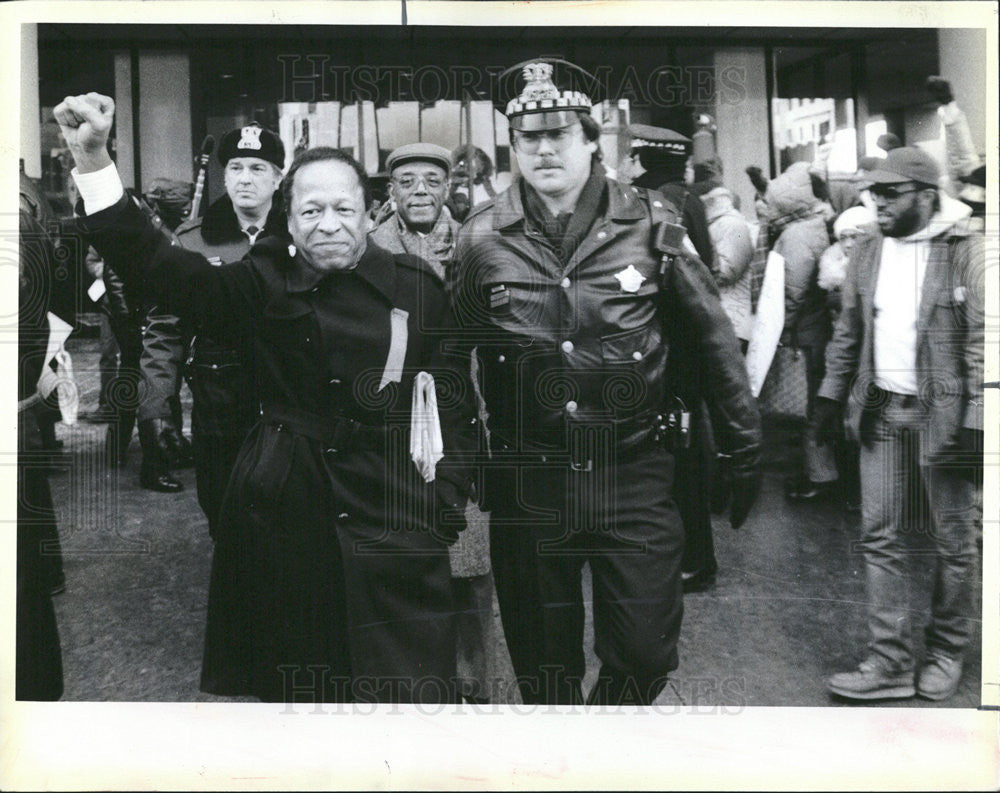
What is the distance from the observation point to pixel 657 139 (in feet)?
14.5

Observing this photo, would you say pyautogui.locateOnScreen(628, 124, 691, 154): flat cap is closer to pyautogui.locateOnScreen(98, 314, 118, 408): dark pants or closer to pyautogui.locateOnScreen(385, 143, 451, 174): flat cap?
pyautogui.locateOnScreen(385, 143, 451, 174): flat cap

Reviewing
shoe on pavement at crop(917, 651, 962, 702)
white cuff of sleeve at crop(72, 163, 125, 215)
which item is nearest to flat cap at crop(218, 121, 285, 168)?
white cuff of sleeve at crop(72, 163, 125, 215)

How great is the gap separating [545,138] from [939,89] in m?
1.55

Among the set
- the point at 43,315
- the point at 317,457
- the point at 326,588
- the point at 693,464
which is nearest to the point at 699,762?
the point at 693,464

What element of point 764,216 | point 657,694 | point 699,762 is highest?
point 764,216

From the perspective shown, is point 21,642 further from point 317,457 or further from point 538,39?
point 538,39

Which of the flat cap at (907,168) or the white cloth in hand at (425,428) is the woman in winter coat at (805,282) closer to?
the flat cap at (907,168)

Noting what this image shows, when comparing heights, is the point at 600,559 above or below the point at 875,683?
above

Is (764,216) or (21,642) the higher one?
(764,216)

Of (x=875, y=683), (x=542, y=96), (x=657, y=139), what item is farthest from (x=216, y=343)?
(x=875, y=683)

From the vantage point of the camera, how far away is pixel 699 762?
14.9 feet

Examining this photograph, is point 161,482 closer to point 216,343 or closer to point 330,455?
point 216,343

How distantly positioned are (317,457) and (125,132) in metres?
1.46

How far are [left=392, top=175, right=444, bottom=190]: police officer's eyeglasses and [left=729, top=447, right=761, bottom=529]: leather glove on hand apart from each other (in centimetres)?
158
